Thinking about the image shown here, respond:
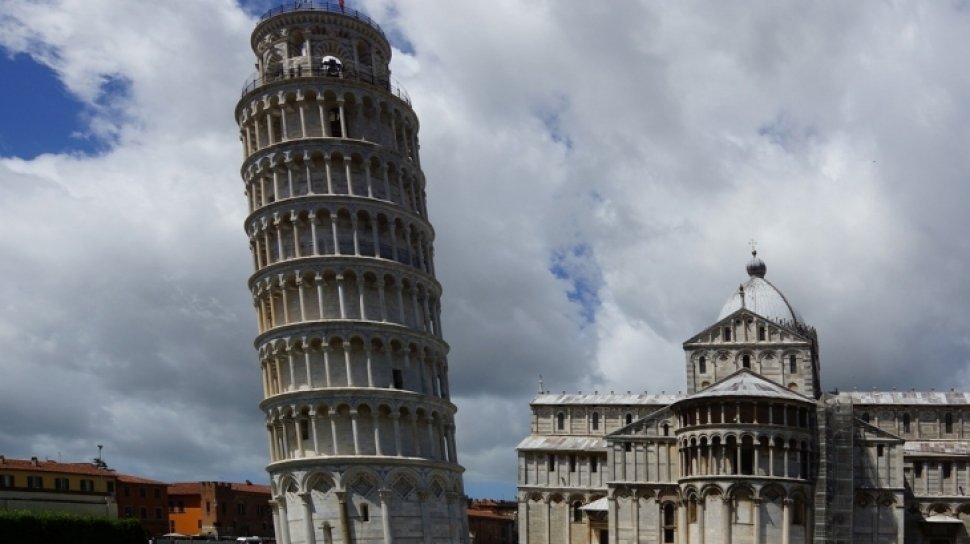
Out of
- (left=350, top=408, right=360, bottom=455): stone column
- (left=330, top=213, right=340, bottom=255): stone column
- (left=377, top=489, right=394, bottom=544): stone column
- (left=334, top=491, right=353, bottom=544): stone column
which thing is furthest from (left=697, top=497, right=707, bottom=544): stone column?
(left=330, top=213, right=340, bottom=255): stone column

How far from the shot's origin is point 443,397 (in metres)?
53.6

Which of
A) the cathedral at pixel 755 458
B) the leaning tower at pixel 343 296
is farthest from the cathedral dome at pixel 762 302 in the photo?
the leaning tower at pixel 343 296

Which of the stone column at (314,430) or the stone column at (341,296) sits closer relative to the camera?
the stone column at (314,430)

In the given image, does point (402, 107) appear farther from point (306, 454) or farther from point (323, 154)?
point (306, 454)

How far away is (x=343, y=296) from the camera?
50188 millimetres

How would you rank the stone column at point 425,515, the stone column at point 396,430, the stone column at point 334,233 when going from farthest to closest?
the stone column at point 334,233
the stone column at point 396,430
the stone column at point 425,515

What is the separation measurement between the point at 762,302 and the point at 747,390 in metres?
15.2

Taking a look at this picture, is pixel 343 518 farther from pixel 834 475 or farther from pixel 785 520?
pixel 834 475

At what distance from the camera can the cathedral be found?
6881 cm

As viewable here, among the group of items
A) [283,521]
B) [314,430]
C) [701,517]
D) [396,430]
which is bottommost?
[701,517]

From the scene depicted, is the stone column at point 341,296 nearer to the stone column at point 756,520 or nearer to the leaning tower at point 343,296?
the leaning tower at point 343,296

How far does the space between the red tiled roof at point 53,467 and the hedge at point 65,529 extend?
10710mm

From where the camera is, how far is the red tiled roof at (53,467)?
78488 mm

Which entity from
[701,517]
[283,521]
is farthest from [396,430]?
[701,517]
